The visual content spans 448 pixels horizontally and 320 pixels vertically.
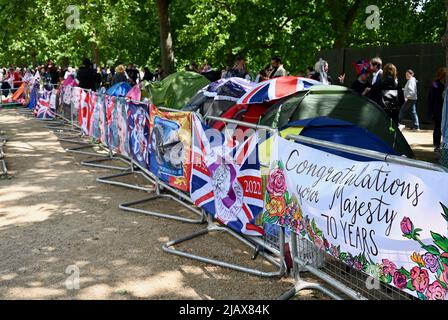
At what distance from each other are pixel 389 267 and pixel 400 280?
0.10 m

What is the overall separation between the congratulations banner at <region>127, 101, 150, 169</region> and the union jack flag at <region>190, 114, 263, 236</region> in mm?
1705

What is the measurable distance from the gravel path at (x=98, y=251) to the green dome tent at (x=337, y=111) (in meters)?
1.68

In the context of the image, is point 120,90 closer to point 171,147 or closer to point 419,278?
point 171,147

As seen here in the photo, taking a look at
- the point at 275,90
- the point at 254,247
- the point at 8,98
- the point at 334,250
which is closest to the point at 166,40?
the point at 275,90

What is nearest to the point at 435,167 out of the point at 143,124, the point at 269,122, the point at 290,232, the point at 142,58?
the point at 290,232

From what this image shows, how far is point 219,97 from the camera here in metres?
7.62

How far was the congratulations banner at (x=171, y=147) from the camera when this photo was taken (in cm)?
605

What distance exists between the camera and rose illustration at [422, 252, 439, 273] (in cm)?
272

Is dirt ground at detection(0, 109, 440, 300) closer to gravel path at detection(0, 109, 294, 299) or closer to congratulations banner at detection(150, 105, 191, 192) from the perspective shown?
gravel path at detection(0, 109, 294, 299)

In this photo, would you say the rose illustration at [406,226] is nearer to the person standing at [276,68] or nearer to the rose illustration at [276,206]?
the rose illustration at [276,206]

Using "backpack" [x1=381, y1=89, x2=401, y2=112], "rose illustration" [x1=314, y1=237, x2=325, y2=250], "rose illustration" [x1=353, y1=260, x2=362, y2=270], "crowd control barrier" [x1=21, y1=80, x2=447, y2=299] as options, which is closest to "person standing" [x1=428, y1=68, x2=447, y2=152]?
"backpack" [x1=381, y1=89, x2=401, y2=112]

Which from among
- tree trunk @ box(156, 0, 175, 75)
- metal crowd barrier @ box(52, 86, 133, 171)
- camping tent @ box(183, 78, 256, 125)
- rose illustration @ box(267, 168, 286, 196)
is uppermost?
tree trunk @ box(156, 0, 175, 75)

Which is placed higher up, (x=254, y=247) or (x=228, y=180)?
(x=228, y=180)
